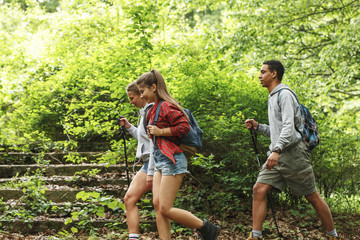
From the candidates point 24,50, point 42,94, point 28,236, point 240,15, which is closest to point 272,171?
point 28,236

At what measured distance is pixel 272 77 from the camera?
162 inches

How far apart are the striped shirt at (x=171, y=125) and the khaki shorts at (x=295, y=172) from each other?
1143mm

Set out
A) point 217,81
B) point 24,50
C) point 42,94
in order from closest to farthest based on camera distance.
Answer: point 217,81 → point 42,94 → point 24,50

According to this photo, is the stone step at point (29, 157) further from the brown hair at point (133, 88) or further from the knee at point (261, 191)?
the knee at point (261, 191)

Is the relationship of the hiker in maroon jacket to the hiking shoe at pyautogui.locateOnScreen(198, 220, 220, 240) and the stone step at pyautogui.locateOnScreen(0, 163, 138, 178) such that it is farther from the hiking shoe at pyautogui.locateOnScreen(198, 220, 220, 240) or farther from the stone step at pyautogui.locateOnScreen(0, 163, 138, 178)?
the stone step at pyautogui.locateOnScreen(0, 163, 138, 178)

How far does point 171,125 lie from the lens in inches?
137

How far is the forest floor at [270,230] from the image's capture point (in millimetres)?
5141

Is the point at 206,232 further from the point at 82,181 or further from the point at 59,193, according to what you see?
the point at 82,181

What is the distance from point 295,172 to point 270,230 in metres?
1.82

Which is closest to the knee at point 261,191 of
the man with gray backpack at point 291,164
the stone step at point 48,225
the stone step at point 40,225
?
the man with gray backpack at point 291,164

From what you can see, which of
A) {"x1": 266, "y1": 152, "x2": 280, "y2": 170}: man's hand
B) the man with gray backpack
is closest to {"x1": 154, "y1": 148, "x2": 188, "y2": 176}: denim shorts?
{"x1": 266, "y1": 152, "x2": 280, "y2": 170}: man's hand

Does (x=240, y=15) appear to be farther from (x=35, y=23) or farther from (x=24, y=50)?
(x=35, y=23)

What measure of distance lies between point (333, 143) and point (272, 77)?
9.21 ft

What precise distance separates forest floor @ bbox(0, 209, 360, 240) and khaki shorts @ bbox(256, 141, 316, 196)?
1541 mm
